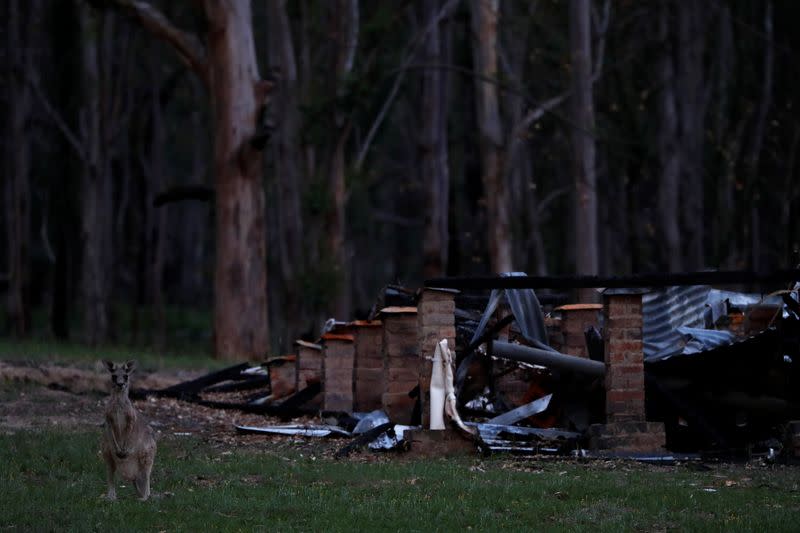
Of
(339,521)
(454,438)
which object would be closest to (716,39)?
(454,438)

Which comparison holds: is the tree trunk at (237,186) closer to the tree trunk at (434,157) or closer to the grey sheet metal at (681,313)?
the tree trunk at (434,157)

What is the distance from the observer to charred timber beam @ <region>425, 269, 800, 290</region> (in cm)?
1441

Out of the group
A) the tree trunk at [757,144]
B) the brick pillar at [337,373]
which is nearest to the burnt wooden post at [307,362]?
the brick pillar at [337,373]

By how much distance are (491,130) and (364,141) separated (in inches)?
186

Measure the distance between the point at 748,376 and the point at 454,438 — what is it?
360 cm

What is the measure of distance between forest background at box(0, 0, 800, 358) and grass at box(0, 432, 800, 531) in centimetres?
1401

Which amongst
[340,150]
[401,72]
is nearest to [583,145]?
[340,150]

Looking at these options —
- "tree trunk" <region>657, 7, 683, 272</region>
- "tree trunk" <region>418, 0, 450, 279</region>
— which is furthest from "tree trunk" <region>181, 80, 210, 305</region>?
"tree trunk" <region>418, 0, 450, 279</region>

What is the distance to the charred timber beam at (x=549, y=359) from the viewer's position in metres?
16.0

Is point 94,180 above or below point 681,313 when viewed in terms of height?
above

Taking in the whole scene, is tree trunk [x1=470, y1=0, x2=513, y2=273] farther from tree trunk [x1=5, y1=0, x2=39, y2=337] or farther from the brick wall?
the brick wall

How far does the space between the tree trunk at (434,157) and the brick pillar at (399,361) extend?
19.8 meters

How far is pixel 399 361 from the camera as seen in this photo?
16984mm

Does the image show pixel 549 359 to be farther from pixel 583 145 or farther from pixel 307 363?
pixel 583 145
